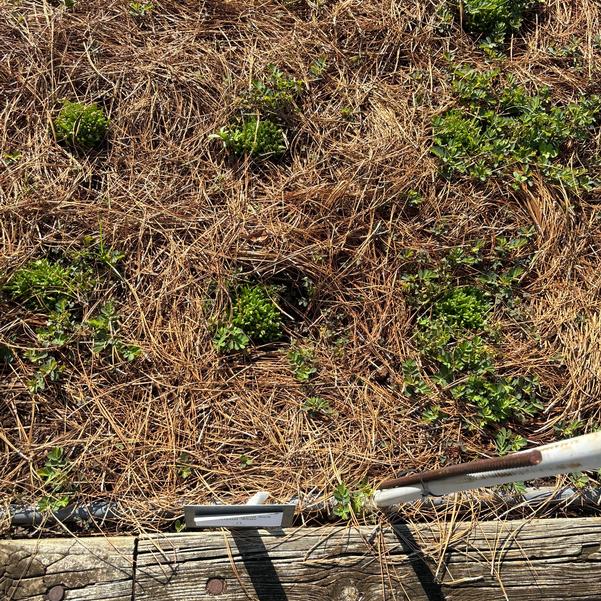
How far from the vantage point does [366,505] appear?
2449 mm

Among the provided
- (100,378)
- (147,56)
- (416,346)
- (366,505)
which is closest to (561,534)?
(366,505)

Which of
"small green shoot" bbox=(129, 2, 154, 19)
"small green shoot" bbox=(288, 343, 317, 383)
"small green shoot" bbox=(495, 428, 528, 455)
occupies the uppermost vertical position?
"small green shoot" bbox=(129, 2, 154, 19)

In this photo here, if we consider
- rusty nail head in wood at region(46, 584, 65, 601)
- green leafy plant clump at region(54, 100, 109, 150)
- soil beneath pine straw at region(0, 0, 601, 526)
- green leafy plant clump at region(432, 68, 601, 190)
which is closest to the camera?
rusty nail head in wood at region(46, 584, 65, 601)

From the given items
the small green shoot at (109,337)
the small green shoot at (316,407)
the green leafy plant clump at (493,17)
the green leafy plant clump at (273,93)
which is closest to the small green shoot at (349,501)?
the small green shoot at (316,407)

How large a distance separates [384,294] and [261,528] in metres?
1.17

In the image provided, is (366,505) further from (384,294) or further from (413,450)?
(384,294)

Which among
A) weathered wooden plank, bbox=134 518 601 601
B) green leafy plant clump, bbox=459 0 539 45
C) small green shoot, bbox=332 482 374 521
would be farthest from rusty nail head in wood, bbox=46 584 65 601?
green leafy plant clump, bbox=459 0 539 45

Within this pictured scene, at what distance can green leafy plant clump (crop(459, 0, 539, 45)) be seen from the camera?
3436mm

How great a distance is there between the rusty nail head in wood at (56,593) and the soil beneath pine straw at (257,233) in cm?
36

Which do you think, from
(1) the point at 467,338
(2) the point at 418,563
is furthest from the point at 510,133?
(2) the point at 418,563

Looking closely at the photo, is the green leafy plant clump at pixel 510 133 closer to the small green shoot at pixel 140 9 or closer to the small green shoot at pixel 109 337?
the small green shoot at pixel 140 9

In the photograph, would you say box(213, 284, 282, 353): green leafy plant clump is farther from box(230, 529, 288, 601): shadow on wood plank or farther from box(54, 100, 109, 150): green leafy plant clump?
box(54, 100, 109, 150): green leafy plant clump

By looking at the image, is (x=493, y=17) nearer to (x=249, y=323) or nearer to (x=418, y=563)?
(x=249, y=323)

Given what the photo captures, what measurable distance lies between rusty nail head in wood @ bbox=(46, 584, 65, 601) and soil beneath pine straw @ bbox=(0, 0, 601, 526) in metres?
0.36
